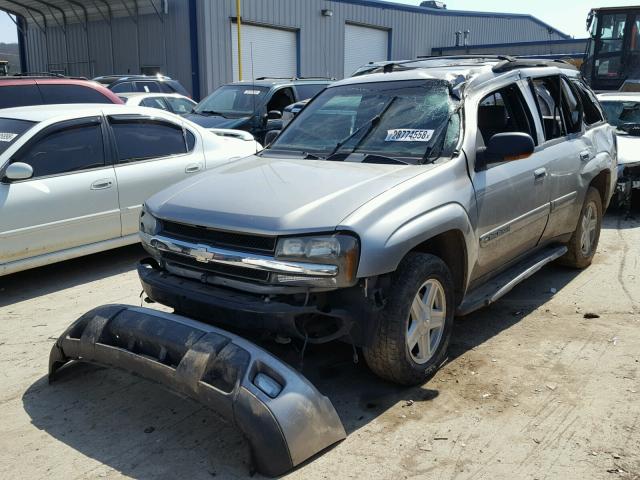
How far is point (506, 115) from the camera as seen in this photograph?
494 centimetres

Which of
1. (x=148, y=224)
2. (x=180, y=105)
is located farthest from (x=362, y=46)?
(x=148, y=224)

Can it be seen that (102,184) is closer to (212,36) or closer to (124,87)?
(124,87)

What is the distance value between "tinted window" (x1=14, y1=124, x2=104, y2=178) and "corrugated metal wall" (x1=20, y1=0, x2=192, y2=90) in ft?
55.6

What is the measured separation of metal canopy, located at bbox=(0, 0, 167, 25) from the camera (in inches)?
913

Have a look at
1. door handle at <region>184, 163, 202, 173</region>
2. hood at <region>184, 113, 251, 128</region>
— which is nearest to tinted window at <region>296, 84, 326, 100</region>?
hood at <region>184, 113, 251, 128</region>

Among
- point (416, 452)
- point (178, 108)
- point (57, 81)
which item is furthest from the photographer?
point (178, 108)

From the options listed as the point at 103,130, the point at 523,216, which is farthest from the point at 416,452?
the point at 103,130

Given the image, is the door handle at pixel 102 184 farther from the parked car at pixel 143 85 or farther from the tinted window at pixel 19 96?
the parked car at pixel 143 85

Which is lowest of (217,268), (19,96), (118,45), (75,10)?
(217,268)

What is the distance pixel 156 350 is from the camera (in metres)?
3.35

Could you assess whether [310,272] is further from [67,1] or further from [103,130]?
[67,1]

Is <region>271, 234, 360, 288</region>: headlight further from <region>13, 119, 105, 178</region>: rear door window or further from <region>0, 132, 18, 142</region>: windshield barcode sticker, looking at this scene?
<region>0, 132, 18, 142</region>: windshield barcode sticker

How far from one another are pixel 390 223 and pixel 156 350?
1402 mm

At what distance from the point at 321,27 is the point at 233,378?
80.7 feet
